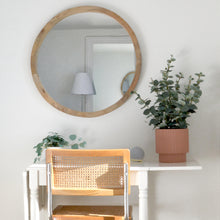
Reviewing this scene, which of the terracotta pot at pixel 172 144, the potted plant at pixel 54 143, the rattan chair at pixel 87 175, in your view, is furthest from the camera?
the potted plant at pixel 54 143

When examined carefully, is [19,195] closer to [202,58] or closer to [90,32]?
[90,32]

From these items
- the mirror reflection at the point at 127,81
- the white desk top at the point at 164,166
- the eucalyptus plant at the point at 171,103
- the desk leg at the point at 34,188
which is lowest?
the desk leg at the point at 34,188

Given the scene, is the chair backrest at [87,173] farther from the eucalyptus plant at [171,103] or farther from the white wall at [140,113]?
the white wall at [140,113]

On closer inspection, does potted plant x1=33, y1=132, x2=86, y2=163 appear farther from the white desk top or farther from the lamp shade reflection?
the white desk top

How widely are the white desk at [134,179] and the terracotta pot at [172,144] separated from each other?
6 centimetres

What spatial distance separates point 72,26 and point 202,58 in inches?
36.1

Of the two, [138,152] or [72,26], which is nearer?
[138,152]

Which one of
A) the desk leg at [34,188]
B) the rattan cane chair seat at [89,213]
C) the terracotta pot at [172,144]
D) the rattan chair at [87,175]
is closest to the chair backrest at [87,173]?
the rattan chair at [87,175]

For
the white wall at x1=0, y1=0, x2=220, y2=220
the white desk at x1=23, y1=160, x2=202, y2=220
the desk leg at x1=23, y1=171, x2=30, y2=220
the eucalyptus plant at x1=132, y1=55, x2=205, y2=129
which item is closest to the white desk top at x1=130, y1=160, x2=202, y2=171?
the white desk at x1=23, y1=160, x2=202, y2=220

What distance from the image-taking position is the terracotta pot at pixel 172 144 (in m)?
2.35

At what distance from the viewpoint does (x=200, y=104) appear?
2672mm

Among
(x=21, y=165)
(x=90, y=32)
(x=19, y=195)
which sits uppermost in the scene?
(x=90, y=32)

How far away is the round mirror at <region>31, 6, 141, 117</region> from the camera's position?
269cm

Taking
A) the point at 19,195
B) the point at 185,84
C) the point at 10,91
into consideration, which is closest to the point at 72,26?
the point at 10,91
